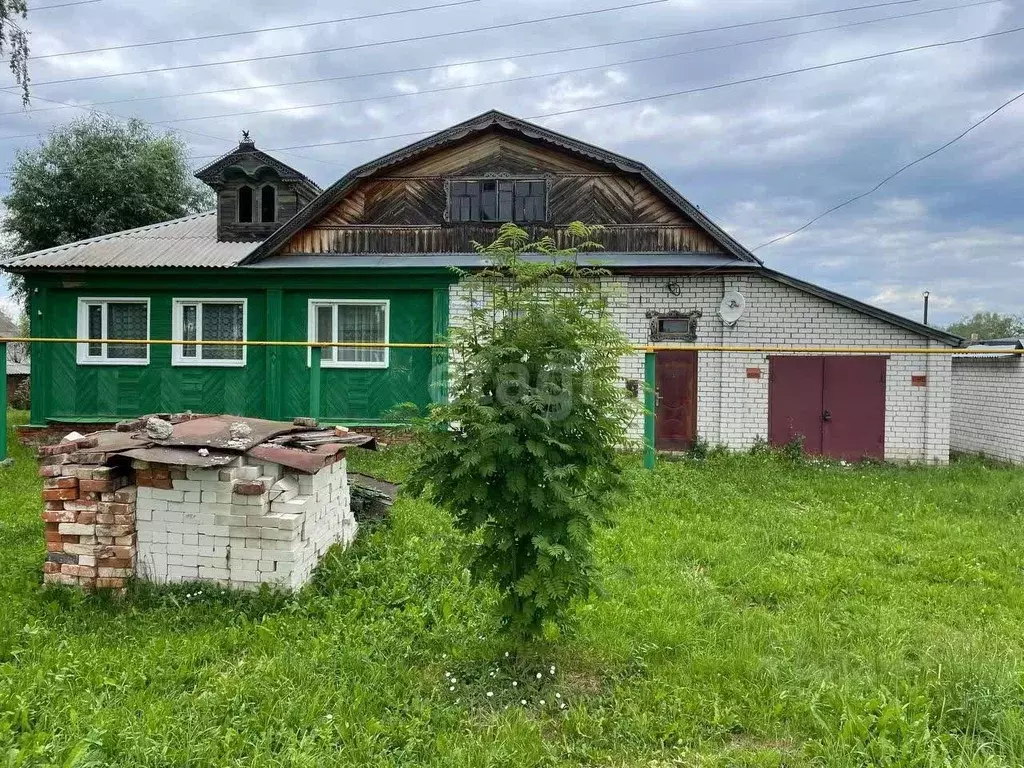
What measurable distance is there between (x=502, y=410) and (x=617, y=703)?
56.9 inches

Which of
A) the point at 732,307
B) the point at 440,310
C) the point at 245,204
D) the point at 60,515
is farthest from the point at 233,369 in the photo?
the point at 732,307

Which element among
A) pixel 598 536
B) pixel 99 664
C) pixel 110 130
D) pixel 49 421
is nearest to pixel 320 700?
pixel 99 664

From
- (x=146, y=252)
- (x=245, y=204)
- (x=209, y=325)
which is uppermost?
(x=245, y=204)

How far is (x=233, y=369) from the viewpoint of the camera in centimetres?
988

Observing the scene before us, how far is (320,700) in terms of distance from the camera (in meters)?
2.84

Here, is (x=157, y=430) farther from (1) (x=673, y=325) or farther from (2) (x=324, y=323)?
(1) (x=673, y=325)

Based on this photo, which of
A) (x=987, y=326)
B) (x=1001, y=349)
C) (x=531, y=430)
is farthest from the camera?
(x=987, y=326)

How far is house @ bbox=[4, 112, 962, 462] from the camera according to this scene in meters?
8.93

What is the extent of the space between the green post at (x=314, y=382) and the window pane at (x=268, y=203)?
462 centimetres

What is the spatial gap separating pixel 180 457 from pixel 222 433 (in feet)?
1.32

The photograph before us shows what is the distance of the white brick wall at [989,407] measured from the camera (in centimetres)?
867

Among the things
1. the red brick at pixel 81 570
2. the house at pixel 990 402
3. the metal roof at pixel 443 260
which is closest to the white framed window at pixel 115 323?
the metal roof at pixel 443 260

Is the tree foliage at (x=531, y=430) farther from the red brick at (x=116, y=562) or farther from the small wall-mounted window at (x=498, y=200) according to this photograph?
the small wall-mounted window at (x=498, y=200)

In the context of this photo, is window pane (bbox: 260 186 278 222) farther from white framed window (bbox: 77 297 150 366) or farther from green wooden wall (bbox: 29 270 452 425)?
white framed window (bbox: 77 297 150 366)
